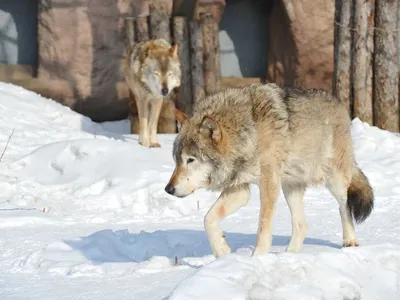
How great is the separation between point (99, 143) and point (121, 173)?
2.66 feet

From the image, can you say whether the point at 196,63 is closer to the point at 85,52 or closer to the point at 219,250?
the point at 85,52

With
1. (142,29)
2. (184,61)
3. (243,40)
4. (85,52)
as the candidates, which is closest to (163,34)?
(142,29)

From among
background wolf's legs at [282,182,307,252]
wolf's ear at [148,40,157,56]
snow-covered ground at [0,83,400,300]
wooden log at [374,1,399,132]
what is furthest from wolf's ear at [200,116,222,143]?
wolf's ear at [148,40,157,56]

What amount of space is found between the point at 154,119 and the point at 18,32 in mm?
3857

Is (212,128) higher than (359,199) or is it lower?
higher

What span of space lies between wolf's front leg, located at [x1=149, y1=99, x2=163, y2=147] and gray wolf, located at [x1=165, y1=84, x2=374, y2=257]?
482 cm

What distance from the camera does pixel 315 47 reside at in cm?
1452

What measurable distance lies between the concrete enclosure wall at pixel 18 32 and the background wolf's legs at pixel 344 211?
8.67 meters

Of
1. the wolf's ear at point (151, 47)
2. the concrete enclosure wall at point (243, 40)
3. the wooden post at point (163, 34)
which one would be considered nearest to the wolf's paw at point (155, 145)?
the wolf's ear at point (151, 47)

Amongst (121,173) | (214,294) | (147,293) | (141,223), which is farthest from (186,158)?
(121,173)

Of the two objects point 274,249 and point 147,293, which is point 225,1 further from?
point 147,293

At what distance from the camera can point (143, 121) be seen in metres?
11.6

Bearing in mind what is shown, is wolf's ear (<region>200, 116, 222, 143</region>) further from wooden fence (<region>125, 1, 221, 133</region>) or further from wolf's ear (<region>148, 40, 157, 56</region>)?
wooden fence (<region>125, 1, 221, 133</region>)

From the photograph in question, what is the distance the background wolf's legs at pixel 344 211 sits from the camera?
671 centimetres
